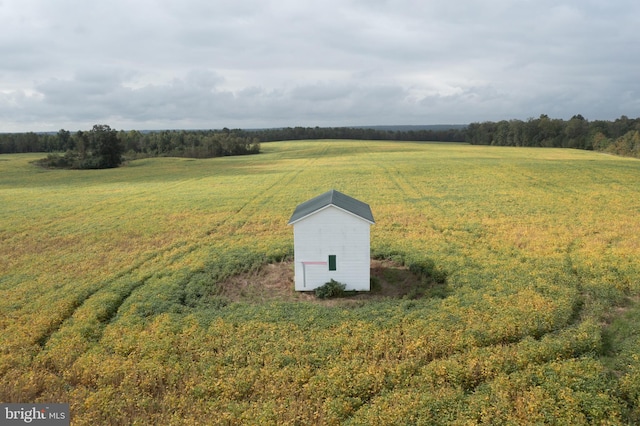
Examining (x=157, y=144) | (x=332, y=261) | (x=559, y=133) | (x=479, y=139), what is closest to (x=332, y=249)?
(x=332, y=261)

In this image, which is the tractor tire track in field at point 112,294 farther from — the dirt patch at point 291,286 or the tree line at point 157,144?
the tree line at point 157,144

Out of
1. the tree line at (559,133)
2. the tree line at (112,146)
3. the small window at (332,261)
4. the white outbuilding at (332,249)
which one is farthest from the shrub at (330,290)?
the tree line at (559,133)

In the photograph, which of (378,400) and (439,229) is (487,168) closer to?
(439,229)

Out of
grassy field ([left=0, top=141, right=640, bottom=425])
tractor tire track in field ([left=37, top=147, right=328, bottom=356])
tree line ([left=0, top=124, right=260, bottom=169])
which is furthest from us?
tree line ([left=0, top=124, right=260, bottom=169])

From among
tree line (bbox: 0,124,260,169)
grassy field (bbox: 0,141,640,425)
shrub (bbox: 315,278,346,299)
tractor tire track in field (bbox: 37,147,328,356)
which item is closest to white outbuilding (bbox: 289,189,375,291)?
shrub (bbox: 315,278,346,299)

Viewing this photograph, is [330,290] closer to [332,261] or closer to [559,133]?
[332,261]

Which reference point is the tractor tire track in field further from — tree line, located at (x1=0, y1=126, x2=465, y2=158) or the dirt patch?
tree line, located at (x1=0, y1=126, x2=465, y2=158)

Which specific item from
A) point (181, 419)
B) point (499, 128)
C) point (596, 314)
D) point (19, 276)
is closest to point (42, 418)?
point (181, 419)
